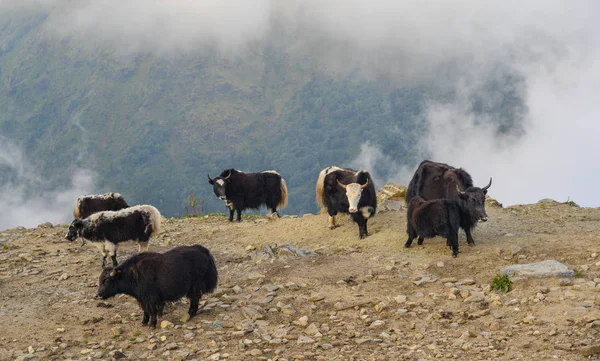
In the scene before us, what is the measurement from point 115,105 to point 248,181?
193 feet

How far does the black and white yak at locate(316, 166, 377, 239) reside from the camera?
12.9m

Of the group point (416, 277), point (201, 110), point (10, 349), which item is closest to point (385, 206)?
point (416, 277)

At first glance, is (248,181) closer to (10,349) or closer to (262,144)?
(10,349)

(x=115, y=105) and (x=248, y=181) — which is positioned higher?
(x=115, y=105)

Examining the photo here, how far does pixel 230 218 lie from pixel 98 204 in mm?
4297

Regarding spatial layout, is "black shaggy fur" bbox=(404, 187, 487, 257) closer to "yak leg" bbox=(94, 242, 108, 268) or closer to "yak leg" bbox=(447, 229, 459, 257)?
"yak leg" bbox=(447, 229, 459, 257)

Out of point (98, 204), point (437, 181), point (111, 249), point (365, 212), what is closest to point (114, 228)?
point (111, 249)

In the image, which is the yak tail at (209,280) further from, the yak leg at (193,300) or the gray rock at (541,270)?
the gray rock at (541,270)

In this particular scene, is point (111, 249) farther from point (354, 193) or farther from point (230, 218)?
point (230, 218)

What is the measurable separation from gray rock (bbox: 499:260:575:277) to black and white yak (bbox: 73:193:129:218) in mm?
9754

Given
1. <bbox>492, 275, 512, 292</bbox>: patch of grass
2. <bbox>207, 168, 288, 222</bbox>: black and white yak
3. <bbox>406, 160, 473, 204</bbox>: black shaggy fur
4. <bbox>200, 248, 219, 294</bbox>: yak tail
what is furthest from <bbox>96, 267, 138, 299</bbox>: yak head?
<bbox>207, 168, 288, 222</bbox>: black and white yak

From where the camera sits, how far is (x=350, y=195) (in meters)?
13.2

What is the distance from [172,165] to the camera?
6750 centimetres

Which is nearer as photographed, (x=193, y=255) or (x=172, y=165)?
(x=193, y=255)
